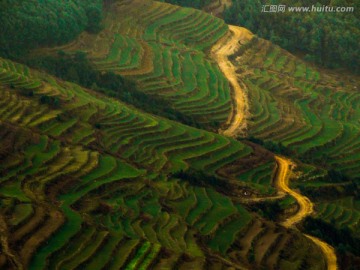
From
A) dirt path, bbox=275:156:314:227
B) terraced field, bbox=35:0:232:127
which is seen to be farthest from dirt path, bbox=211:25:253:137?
dirt path, bbox=275:156:314:227

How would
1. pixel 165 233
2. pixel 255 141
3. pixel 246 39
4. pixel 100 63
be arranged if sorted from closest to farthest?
1. pixel 165 233
2. pixel 255 141
3. pixel 100 63
4. pixel 246 39

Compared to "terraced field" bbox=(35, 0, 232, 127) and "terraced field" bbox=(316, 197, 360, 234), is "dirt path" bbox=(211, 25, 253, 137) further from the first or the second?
"terraced field" bbox=(316, 197, 360, 234)

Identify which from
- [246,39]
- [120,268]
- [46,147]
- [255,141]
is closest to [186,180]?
[46,147]

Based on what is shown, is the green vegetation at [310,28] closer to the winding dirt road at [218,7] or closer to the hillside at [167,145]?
the winding dirt road at [218,7]

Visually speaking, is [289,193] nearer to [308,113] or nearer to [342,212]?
[342,212]

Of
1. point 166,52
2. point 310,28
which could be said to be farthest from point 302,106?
point 310,28

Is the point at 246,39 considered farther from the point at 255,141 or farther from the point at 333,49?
the point at 255,141

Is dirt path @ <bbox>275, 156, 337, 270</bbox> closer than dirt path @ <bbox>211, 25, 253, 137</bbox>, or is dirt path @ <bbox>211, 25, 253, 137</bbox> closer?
dirt path @ <bbox>275, 156, 337, 270</bbox>
